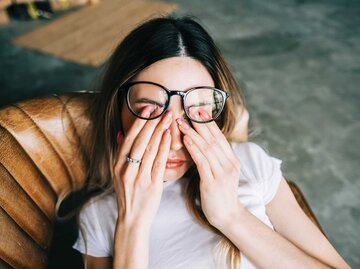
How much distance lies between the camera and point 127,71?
1.17 m

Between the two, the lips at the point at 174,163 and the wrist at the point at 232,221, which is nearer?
the wrist at the point at 232,221

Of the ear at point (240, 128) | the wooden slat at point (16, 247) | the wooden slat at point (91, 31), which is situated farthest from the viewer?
the wooden slat at point (91, 31)

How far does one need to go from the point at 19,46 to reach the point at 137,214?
380 cm

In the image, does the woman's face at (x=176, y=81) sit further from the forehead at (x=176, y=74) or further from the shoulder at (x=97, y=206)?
the shoulder at (x=97, y=206)

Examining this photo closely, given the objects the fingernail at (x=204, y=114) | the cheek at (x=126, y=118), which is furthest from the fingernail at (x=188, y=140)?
the cheek at (x=126, y=118)

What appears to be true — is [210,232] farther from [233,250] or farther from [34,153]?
[34,153]

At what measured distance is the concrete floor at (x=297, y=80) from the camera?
96.2 inches

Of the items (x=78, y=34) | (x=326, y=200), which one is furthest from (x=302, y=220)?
(x=78, y=34)

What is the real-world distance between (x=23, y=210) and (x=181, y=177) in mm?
566

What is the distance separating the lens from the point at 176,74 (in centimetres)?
109

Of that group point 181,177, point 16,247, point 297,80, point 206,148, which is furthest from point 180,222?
point 297,80

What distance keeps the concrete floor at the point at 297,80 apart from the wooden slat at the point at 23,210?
5.68ft

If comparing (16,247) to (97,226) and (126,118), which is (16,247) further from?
(126,118)

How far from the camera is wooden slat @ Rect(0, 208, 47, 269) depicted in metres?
0.98
